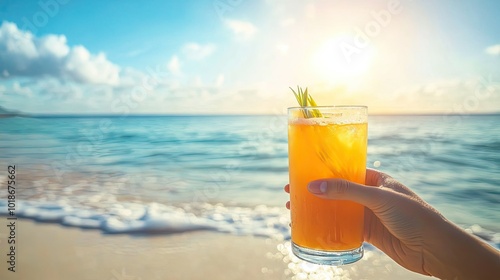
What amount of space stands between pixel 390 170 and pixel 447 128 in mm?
8062

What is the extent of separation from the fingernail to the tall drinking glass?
0.19ft

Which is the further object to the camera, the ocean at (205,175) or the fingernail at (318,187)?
the ocean at (205,175)

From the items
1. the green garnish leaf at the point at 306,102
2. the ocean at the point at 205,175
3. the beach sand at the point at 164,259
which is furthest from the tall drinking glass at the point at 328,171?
the ocean at the point at 205,175

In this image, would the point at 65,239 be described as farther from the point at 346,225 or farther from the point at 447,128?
the point at 447,128

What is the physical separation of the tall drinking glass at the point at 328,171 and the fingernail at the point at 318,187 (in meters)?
0.06

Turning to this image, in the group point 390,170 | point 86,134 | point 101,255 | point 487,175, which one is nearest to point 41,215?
point 101,255

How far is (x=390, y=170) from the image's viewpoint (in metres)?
10.9

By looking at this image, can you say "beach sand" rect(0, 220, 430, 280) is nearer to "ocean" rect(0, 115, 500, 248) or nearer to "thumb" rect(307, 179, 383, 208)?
"ocean" rect(0, 115, 500, 248)

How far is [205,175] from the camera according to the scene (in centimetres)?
1077

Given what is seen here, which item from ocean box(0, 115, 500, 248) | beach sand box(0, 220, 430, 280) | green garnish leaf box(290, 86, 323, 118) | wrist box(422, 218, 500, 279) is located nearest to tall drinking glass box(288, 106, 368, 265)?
green garnish leaf box(290, 86, 323, 118)

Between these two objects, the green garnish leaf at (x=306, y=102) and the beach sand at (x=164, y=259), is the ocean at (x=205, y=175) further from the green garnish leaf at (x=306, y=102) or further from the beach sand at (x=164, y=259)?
the green garnish leaf at (x=306, y=102)

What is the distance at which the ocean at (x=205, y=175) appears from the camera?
5.85 m

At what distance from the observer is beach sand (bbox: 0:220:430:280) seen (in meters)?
3.92

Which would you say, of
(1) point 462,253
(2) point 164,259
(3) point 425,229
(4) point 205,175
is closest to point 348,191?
(3) point 425,229
